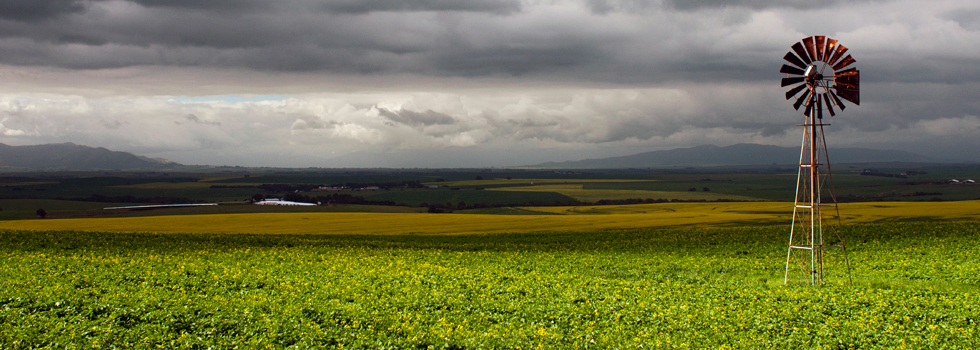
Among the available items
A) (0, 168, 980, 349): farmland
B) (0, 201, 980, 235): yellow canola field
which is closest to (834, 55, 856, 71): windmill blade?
(0, 168, 980, 349): farmland

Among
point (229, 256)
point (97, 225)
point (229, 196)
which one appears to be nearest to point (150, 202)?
point (229, 196)

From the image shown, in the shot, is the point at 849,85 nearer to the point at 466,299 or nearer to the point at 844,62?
the point at 844,62

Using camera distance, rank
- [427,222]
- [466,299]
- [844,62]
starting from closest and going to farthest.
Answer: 1. [466,299]
2. [844,62]
3. [427,222]

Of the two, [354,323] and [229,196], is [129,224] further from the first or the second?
[229,196]

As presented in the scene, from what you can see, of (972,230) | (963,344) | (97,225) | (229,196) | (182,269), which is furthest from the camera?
(229,196)

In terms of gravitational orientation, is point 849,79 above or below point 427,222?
above

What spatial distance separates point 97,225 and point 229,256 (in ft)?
147

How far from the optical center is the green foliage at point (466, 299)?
670 inches

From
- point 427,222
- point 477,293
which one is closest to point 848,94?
point 477,293

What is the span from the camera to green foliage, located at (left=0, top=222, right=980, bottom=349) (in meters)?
17.0

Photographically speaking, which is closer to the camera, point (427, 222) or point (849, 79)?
point (849, 79)

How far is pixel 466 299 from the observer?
22.5m

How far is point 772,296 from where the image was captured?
2277 cm

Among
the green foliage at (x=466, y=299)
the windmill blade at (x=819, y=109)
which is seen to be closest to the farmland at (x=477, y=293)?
the green foliage at (x=466, y=299)
